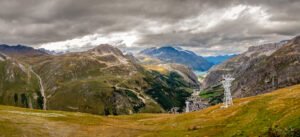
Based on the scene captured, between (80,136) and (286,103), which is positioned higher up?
Answer: (286,103)

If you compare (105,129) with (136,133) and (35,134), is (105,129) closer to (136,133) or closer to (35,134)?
(136,133)

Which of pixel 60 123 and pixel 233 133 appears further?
pixel 60 123

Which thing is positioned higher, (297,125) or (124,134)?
(297,125)

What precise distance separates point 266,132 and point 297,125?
19.3 feet

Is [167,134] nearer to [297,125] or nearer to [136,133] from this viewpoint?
[136,133]

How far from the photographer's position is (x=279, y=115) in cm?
5778

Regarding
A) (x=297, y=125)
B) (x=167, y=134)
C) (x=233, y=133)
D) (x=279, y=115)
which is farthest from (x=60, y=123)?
(x=297, y=125)

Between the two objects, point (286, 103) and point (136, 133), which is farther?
point (136, 133)

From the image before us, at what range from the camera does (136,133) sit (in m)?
77.4

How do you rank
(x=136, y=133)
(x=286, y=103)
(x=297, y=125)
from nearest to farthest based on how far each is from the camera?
(x=297, y=125) < (x=286, y=103) < (x=136, y=133)

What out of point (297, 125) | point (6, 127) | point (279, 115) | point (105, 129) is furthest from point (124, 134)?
point (297, 125)

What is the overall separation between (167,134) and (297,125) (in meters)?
31.0

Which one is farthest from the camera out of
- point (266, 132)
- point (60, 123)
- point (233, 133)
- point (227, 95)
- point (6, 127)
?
point (227, 95)

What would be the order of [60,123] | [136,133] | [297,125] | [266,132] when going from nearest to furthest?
1. [297,125]
2. [266,132]
3. [136,133]
4. [60,123]
